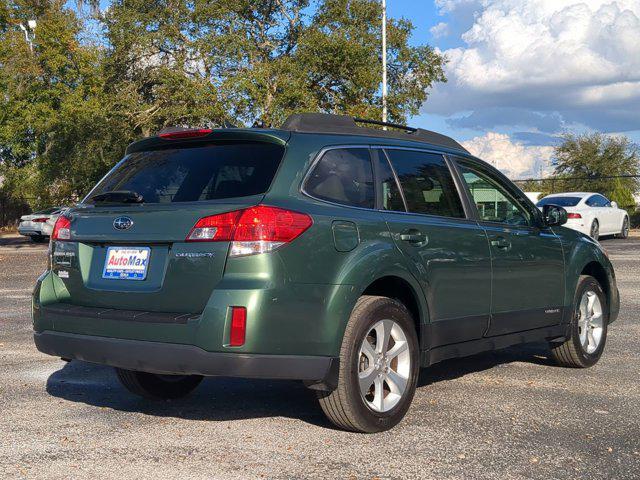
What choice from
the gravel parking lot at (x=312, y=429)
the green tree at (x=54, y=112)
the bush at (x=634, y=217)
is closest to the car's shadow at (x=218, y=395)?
the gravel parking lot at (x=312, y=429)

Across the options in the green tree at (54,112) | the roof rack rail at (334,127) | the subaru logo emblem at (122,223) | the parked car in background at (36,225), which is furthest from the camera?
the green tree at (54,112)

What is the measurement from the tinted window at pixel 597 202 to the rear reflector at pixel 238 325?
2219cm

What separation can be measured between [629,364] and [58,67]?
3263cm

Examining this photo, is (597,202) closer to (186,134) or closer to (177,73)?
(177,73)

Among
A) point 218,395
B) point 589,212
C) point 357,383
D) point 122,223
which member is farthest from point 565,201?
point 122,223

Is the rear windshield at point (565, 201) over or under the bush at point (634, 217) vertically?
over

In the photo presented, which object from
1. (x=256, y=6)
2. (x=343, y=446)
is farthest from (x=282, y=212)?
(x=256, y=6)

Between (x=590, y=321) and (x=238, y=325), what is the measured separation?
3.93 meters

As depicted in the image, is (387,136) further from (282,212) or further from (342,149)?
(282,212)

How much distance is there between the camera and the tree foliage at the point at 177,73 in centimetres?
3052

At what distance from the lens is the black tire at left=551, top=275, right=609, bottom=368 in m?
6.91

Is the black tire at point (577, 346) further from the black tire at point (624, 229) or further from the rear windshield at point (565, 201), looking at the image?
the black tire at point (624, 229)

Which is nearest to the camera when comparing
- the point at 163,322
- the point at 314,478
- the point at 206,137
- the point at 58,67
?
the point at 314,478

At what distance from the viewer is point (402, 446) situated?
4.71 metres
